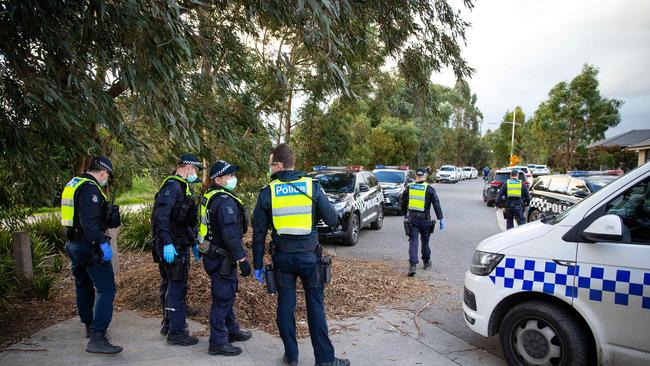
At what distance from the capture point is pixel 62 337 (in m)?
4.57

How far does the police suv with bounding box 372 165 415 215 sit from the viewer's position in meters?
16.0

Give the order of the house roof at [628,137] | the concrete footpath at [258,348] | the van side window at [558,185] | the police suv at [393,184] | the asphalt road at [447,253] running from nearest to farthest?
the concrete footpath at [258,348]
the asphalt road at [447,253]
the van side window at [558,185]
the police suv at [393,184]
the house roof at [628,137]

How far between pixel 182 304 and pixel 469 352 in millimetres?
2829

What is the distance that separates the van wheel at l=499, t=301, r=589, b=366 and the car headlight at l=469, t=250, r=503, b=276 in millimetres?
382

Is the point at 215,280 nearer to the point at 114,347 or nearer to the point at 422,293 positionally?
the point at 114,347

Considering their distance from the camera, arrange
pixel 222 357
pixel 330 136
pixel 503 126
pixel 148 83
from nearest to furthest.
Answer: pixel 148 83, pixel 222 357, pixel 330 136, pixel 503 126

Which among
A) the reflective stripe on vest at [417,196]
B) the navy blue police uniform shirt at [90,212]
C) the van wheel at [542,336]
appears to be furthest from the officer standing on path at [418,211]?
the navy blue police uniform shirt at [90,212]

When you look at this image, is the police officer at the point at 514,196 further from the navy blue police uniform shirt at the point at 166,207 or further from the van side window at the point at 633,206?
the navy blue police uniform shirt at the point at 166,207

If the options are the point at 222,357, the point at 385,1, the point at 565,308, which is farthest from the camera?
the point at 385,1

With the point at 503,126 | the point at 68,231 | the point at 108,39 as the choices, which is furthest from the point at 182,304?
the point at 503,126

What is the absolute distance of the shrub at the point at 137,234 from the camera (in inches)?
360

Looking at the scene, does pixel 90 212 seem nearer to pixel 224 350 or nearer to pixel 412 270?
pixel 224 350

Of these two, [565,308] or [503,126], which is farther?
[503,126]

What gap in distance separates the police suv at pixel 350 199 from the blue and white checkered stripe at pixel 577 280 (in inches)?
239
